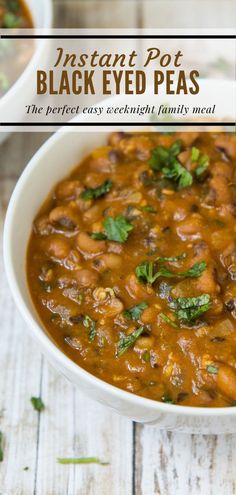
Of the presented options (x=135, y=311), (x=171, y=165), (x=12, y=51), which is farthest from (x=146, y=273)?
(x=12, y=51)

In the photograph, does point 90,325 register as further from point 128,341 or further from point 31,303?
point 31,303

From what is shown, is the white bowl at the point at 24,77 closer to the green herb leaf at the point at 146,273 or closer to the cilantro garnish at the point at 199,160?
the cilantro garnish at the point at 199,160

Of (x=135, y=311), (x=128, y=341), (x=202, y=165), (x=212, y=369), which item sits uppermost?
(x=202, y=165)

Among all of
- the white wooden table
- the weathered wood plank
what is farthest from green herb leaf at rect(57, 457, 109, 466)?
the weathered wood plank

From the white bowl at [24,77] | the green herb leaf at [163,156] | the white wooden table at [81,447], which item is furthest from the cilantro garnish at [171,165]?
the white wooden table at [81,447]

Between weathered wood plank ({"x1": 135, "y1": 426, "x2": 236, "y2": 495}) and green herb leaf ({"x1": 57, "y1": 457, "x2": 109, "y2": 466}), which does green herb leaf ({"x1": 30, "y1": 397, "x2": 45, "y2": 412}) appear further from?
weathered wood plank ({"x1": 135, "y1": 426, "x2": 236, "y2": 495})

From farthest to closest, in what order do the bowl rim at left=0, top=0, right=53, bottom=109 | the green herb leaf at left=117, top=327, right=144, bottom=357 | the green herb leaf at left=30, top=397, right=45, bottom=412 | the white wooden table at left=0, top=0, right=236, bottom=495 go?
1. the bowl rim at left=0, top=0, right=53, bottom=109
2. the green herb leaf at left=30, top=397, right=45, bottom=412
3. the white wooden table at left=0, top=0, right=236, bottom=495
4. the green herb leaf at left=117, top=327, right=144, bottom=357

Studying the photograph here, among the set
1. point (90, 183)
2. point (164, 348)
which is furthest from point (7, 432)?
point (90, 183)
